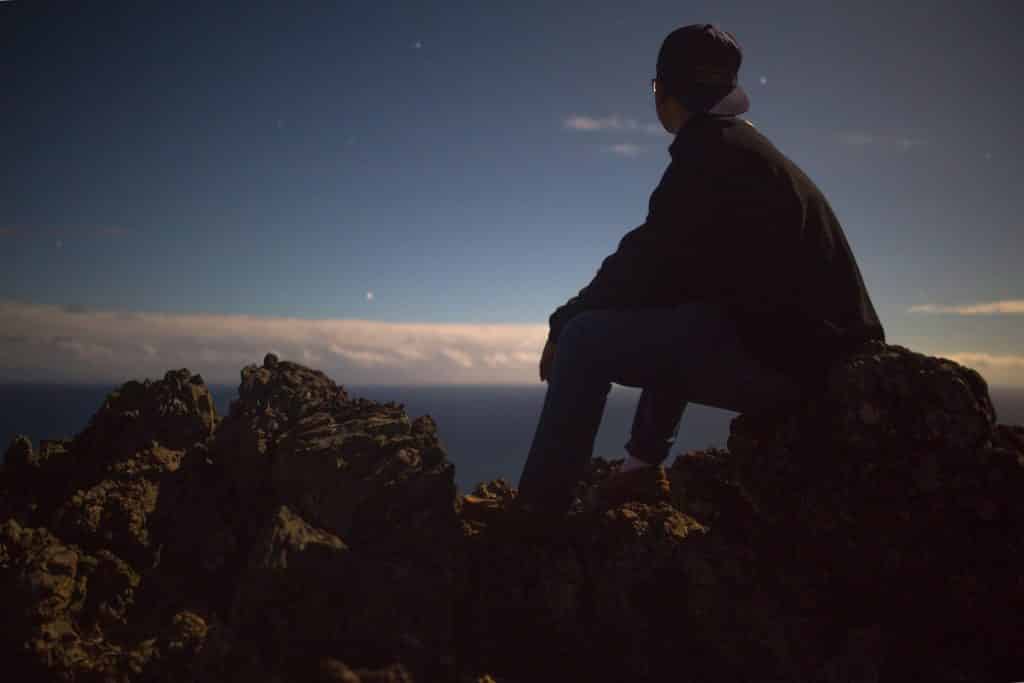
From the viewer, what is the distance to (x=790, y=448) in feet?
12.0

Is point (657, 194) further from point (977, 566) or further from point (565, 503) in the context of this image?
point (977, 566)

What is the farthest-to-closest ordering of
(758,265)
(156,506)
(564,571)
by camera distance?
1. (156,506)
2. (564,571)
3. (758,265)

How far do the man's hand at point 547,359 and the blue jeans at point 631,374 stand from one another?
1.13ft

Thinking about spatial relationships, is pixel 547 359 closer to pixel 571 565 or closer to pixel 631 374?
pixel 631 374

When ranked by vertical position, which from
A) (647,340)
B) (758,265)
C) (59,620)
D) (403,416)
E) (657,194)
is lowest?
(59,620)

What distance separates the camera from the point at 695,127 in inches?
147

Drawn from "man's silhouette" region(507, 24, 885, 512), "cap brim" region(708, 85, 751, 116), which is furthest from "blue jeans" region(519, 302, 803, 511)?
"cap brim" region(708, 85, 751, 116)

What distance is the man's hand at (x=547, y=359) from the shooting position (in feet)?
13.9

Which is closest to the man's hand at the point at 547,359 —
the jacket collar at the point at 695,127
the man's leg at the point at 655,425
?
the man's leg at the point at 655,425

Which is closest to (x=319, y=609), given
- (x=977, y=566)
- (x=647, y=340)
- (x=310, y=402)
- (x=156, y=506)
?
(x=156, y=506)

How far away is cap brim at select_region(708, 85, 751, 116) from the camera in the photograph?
3.84m

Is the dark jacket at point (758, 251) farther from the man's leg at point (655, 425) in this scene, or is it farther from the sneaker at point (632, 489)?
the sneaker at point (632, 489)

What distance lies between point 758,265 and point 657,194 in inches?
33.7

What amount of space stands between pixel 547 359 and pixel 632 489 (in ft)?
4.57
